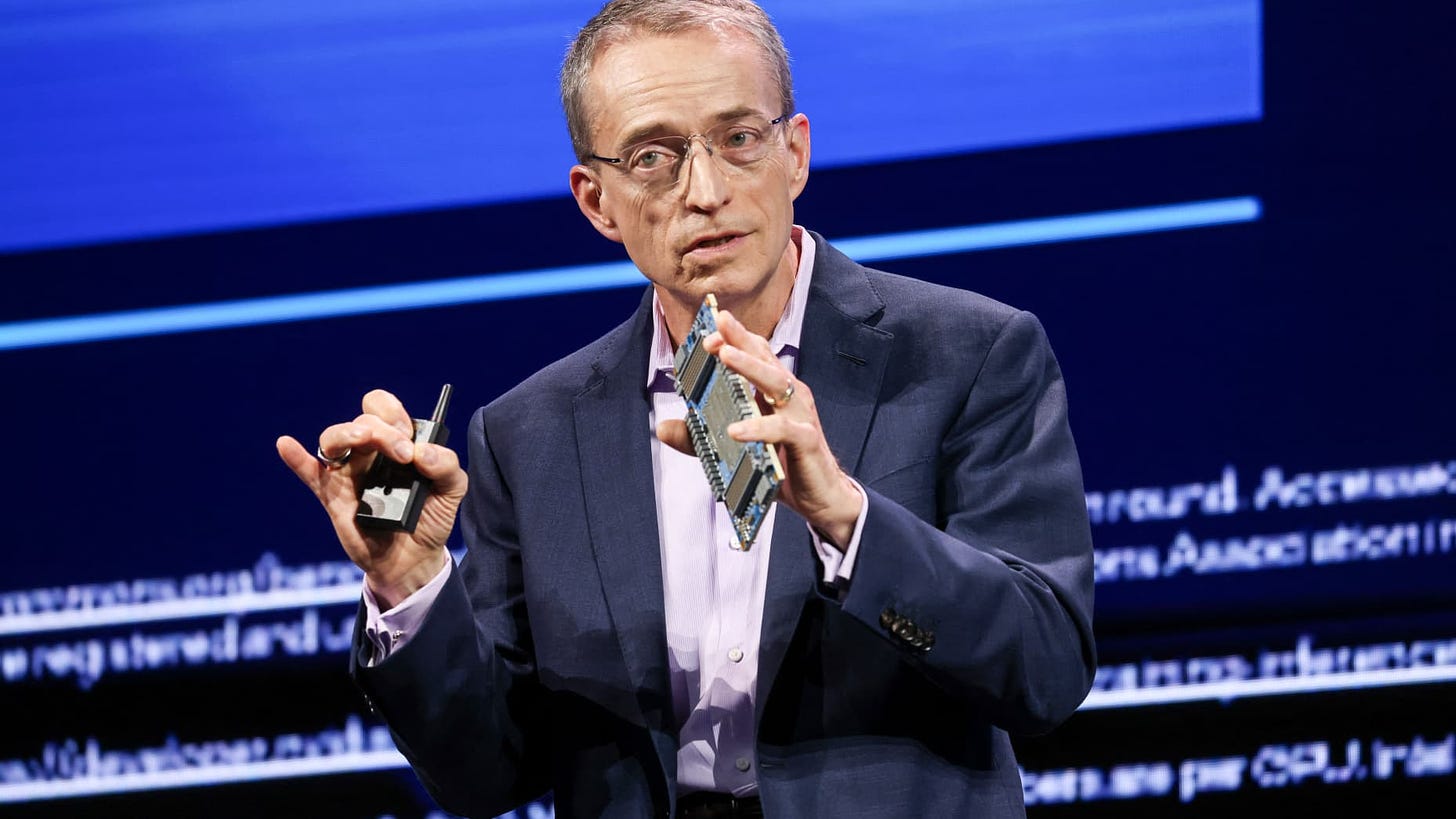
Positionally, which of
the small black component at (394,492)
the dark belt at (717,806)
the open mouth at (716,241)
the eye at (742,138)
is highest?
the eye at (742,138)

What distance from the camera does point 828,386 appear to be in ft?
6.15

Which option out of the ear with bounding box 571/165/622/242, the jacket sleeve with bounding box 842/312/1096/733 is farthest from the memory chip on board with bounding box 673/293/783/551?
the ear with bounding box 571/165/622/242

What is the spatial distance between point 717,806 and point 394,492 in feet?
1.70

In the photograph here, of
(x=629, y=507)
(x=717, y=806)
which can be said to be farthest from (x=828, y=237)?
(x=717, y=806)

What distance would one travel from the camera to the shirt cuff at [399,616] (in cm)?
174

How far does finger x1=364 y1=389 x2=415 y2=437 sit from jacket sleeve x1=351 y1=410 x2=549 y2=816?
0.19 metres

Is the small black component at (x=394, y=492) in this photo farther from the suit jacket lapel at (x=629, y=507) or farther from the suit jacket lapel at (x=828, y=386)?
the suit jacket lapel at (x=828, y=386)

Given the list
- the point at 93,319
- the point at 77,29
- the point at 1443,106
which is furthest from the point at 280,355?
the point at 1443,106

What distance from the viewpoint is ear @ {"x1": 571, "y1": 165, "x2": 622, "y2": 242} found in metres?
2.05

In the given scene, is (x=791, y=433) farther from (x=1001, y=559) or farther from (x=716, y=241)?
(x=716, y=241)

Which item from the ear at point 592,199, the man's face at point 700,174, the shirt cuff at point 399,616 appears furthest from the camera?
the ear at point 592,199

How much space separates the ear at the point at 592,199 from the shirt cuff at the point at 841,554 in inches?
24.7

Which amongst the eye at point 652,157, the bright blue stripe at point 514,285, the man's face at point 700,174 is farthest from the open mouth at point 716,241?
the bright blue stripe at point 514,285

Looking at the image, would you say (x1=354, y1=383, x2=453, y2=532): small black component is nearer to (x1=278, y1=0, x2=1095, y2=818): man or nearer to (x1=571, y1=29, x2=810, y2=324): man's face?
(x1=278, y1=0, x2=1095, y2=818): man
